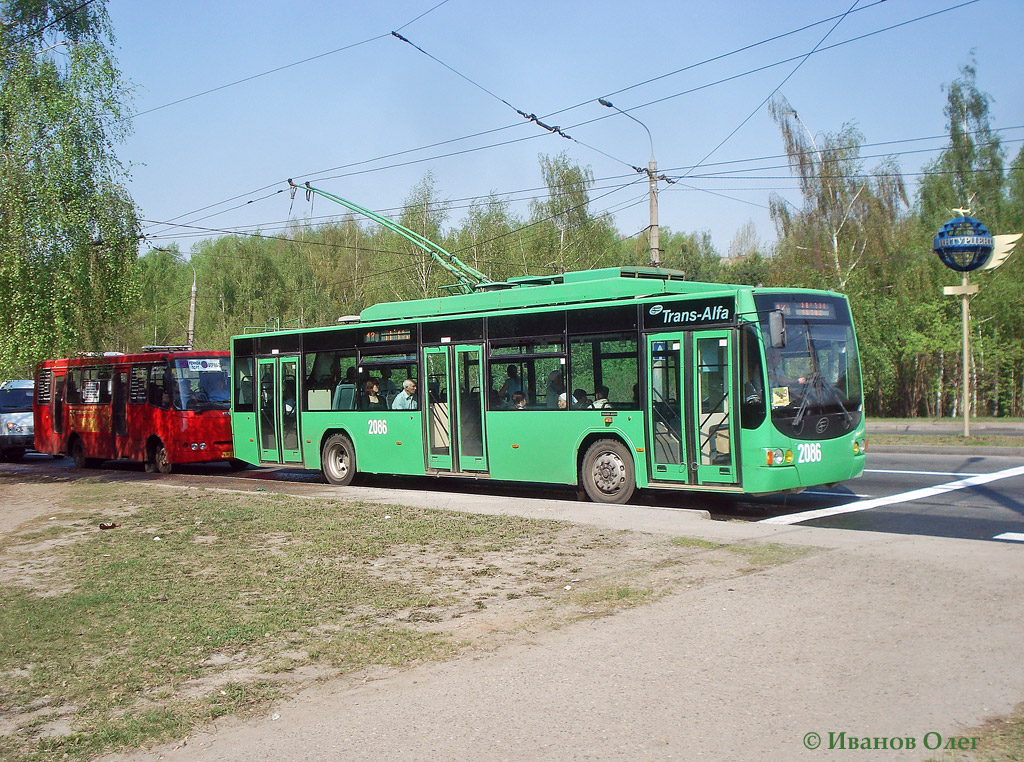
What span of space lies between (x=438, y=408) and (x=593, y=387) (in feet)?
10.9

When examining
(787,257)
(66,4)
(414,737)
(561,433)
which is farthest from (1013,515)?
(787,257)

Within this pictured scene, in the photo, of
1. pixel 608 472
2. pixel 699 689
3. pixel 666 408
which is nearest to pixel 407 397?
pixel 608 472

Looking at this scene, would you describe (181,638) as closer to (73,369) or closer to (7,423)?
(73,369)

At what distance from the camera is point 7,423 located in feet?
99.3

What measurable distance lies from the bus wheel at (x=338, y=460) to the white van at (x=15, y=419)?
16173 millimetres

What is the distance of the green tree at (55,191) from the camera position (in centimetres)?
1697

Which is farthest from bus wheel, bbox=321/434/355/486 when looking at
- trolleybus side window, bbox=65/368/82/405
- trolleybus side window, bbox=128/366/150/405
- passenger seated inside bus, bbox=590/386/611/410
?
trolleybus side window, bbox=65/368/82/405

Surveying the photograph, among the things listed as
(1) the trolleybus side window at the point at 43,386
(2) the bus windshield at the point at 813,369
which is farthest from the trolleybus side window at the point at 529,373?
(1) the trolleybus side window at the point at 43,386

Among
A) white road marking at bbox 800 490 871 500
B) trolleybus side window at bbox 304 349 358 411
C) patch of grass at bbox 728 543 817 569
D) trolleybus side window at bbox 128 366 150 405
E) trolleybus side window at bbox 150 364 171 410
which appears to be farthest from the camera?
trolleybus side window at bbox 128 366 150 405

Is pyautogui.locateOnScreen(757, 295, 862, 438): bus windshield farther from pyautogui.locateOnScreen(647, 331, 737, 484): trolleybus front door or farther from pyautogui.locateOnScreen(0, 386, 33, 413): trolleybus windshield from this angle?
pyautogui.locateOnScreen(0, 386, 33, 413): trolleybus windshield

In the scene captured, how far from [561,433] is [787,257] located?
34.8m

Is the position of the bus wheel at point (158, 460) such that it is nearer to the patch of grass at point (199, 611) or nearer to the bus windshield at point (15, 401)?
the patch of grass at point (199, 611)

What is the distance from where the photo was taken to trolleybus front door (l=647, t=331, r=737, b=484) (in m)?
12.4

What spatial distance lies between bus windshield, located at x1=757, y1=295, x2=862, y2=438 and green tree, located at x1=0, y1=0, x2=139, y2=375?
12518 mm
